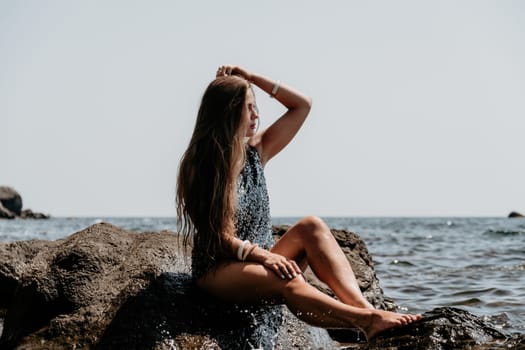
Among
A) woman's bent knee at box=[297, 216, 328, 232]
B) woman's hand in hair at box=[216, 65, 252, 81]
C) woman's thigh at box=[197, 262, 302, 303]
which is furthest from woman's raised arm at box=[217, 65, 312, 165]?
woman's thigh at box=[197, 262, 302, 303]

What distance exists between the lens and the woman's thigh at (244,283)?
172 inches

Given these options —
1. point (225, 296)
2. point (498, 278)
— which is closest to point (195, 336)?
point (225, 296)

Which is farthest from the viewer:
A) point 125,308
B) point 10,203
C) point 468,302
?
point 10,203

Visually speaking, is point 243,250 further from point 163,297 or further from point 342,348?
point 342,348

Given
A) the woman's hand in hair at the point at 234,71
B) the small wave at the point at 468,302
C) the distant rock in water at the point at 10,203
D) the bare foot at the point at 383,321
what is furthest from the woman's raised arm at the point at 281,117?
the distant rock in water at the point at 10,203

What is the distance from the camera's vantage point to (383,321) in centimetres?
404

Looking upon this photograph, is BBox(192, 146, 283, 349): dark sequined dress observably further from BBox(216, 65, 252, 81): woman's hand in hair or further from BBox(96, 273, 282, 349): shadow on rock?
BBox(216, 65, 252, 81): woman's hand in hair

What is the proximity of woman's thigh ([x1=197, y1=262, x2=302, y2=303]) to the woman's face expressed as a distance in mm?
919

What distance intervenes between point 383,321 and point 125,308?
5.45ft

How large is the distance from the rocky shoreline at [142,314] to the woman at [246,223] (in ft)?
0.67

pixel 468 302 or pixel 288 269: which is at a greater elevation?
pixel 288 269

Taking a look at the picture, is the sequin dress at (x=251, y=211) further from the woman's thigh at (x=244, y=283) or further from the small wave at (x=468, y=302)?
the small wave at (x=468, y=302)

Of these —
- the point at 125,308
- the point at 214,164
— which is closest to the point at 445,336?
the point at 214,164

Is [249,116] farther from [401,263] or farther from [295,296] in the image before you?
[401,263]
